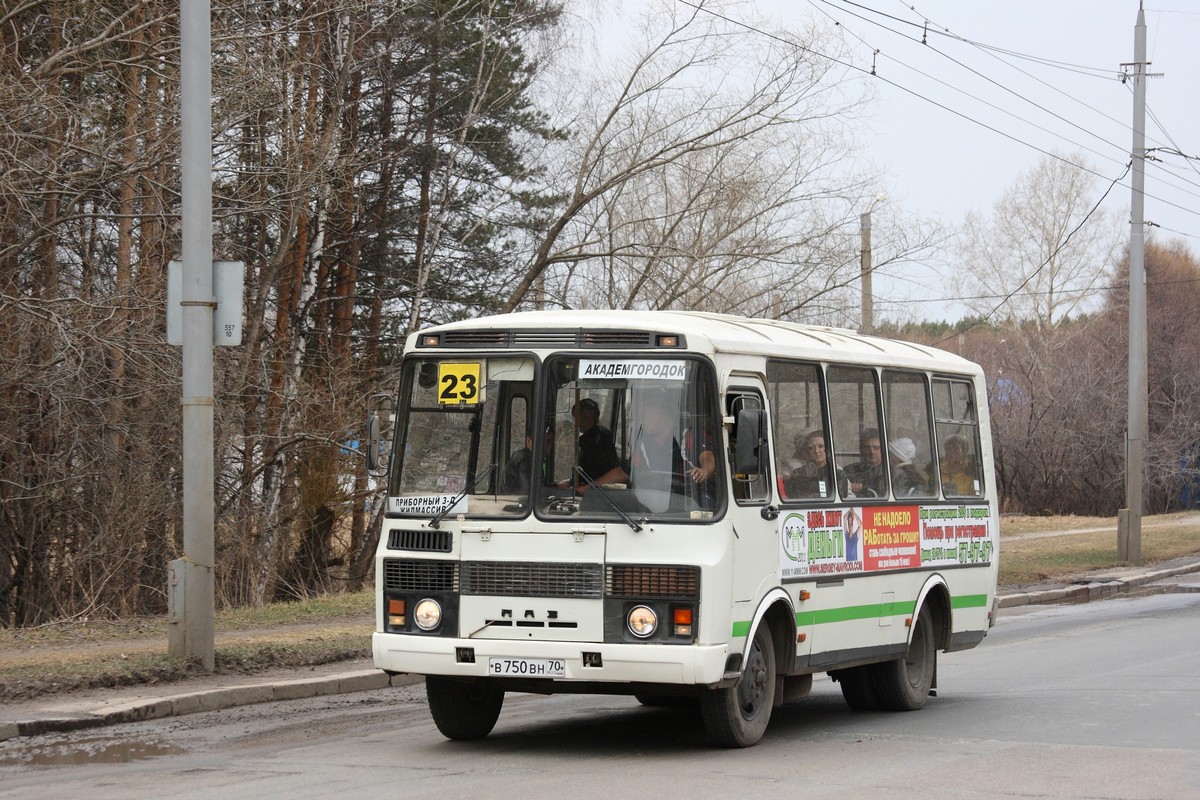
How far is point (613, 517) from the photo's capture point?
906 centimetres

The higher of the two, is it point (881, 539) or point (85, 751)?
point (881, 539)

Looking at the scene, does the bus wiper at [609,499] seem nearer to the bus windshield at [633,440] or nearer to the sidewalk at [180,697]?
the bus windshield at [633,440]

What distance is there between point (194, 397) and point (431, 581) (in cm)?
418

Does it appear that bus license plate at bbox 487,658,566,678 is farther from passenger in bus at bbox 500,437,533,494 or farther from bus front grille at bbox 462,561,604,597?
passenger in bus at bbox 500,437,533,494

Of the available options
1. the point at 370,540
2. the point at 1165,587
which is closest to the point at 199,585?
the point at 370,540

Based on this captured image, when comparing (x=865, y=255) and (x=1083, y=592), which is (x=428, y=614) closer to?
(x=1083, y=592)

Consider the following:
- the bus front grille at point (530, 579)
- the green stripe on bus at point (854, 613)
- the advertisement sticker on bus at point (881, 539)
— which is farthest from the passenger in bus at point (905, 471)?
the bus front grille at point (530, 579)

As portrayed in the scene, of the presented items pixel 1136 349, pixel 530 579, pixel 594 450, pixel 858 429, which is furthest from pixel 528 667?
pixel 1136 349

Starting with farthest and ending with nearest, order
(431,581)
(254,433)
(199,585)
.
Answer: (254,433) < (199,585) < (431,581)

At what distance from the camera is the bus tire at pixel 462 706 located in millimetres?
9812

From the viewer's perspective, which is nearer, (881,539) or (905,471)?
(881,539)

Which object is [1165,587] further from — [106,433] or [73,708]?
[73,708]

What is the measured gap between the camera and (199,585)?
12586 millimetres

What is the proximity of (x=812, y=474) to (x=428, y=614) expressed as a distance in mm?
2826
